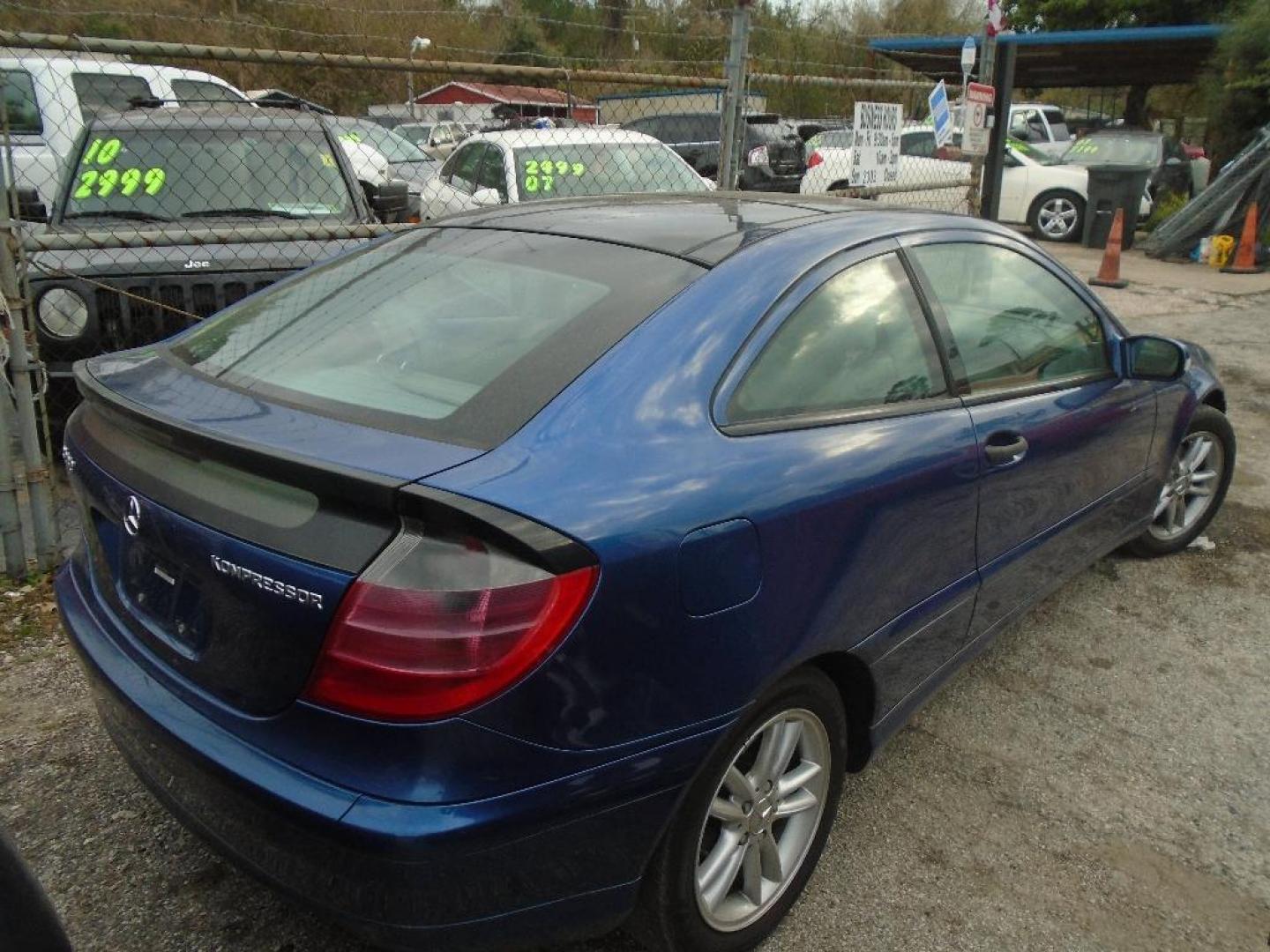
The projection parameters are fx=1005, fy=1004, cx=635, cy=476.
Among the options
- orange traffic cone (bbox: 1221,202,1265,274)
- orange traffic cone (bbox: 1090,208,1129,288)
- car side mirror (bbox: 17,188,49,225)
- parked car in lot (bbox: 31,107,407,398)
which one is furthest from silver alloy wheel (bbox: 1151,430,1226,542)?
orange traffic cone (bbox: 1221,202,1265,274)

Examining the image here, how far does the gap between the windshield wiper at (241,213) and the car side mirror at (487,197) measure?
10.1 ft

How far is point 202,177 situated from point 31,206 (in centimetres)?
85

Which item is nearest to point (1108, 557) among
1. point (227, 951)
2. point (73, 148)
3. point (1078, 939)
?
point (1078, 939)

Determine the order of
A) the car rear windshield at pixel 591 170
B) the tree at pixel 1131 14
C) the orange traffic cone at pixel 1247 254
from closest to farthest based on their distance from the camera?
the car rear windshield at pixel 591 170
the orange traffic cone at pixel 1247 254
the tree at pixel 1131 14

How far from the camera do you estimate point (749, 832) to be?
2205 millimetres

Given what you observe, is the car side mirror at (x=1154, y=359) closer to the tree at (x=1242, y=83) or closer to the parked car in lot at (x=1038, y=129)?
the tree at (x=1242, y=83)

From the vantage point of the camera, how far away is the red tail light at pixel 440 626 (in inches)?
65.2

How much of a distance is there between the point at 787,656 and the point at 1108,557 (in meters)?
3.07

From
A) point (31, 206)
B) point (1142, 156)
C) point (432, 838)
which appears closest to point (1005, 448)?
point (432, 838)

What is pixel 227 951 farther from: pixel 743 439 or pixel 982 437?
pixel 982 437

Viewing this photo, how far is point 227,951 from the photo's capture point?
2.22m

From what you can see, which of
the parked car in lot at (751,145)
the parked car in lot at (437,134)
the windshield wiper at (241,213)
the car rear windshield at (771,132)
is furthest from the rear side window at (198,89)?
the parked car in lot at (437,134)

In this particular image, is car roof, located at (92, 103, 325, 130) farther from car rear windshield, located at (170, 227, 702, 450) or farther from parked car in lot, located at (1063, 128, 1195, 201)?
parked car in lot, located at (1063, 128, 1195, 201)

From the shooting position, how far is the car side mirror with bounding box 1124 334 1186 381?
11.3ft
